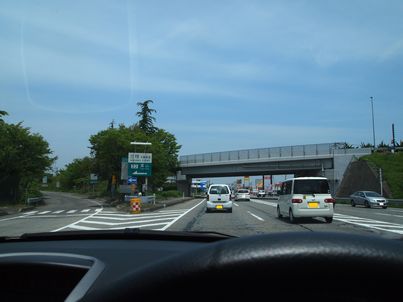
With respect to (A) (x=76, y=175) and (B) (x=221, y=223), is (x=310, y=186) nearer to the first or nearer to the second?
(B) (x=221, y=223)

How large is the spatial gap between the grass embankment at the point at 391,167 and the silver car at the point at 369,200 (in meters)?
9.22

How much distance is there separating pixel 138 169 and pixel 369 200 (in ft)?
64.3

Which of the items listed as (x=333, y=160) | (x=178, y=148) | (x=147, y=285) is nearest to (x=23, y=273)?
(x=147, y=285)

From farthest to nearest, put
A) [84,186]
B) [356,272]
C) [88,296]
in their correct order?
[84,186] → [88,296] → [356,272]

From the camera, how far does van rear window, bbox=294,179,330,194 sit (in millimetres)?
19250

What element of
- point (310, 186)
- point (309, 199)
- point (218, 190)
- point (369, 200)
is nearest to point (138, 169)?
point (218, 190)

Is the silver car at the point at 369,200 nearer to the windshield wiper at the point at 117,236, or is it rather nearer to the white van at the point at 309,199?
the white van at the point at 309,199

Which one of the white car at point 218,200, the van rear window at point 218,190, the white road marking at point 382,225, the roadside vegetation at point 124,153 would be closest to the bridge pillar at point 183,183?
the roadside vegetation at point 124,153

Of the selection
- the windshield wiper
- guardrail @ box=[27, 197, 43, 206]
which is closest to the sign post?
guardrail @ box=[27, 197, 43, 206]

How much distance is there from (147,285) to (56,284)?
1.17 m

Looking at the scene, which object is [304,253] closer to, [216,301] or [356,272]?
[356,272]

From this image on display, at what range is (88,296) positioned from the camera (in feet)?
4.56

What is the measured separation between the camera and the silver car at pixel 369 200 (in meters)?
36.8

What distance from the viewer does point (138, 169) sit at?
38.1 m
